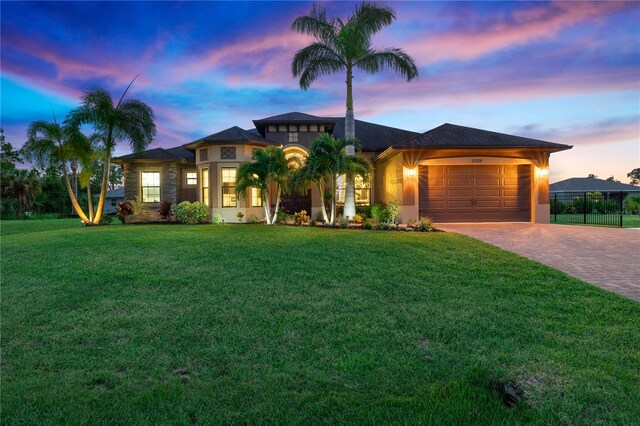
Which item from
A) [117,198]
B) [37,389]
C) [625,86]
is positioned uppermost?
[625,86]

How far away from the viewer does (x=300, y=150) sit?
761 inches

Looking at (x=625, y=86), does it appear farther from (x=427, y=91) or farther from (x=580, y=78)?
(x=427, y=91)

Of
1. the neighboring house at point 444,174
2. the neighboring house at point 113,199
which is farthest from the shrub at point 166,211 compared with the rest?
the neighboring house at point 113,199

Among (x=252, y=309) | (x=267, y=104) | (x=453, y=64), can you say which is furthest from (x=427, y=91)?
(x=252, y=309)

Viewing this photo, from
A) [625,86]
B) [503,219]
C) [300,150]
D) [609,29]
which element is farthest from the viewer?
[300,150]

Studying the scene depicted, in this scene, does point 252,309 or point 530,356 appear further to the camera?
point 252,309

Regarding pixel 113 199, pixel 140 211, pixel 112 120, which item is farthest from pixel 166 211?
pixel 113 199

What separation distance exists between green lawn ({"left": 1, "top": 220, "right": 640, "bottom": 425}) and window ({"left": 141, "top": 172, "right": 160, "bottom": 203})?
42.0 ft

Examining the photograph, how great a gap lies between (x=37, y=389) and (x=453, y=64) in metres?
18.8

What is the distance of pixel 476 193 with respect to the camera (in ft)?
53.1

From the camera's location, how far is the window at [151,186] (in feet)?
65.1

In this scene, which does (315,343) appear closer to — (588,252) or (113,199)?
(588,252)

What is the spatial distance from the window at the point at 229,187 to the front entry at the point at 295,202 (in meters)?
2.99

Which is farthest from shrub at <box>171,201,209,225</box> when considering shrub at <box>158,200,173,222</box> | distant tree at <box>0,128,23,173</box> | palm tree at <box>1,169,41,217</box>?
distant tree at <box>0,128,23,173</box>
